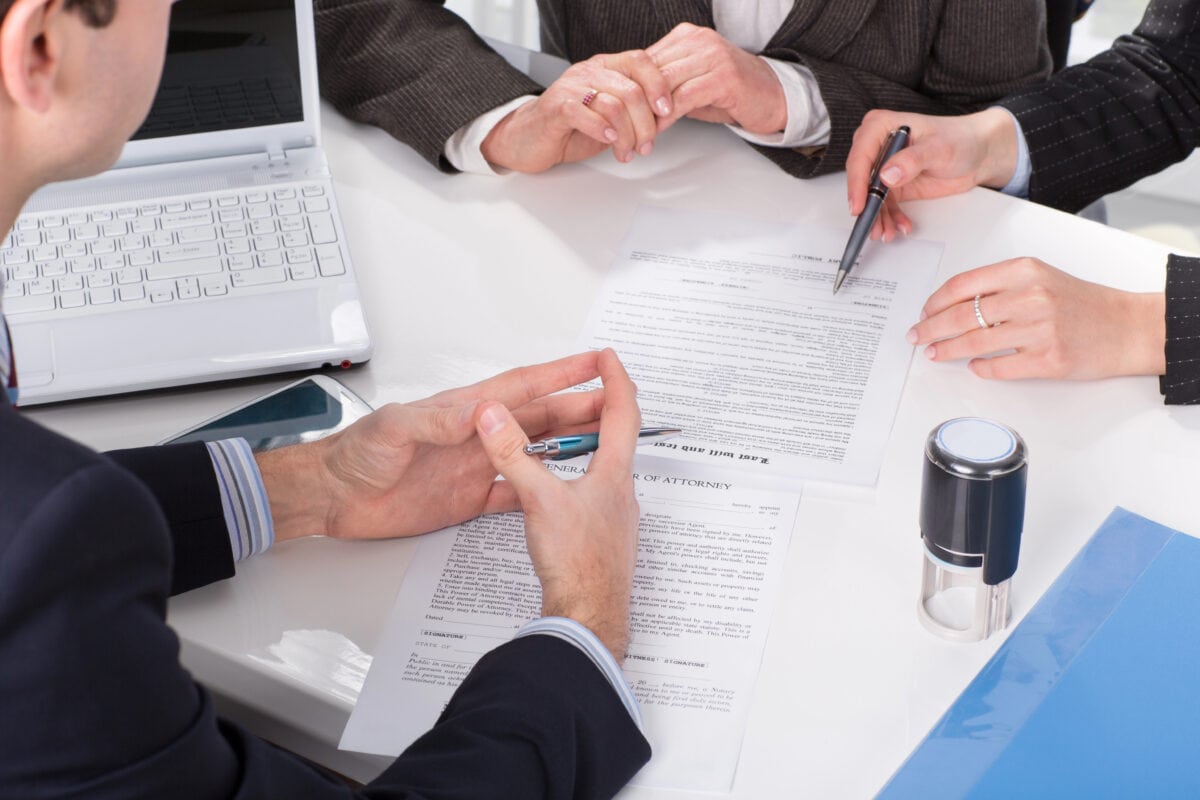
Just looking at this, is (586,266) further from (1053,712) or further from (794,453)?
(1053,712)

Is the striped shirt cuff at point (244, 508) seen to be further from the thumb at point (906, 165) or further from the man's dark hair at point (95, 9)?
the thumb at point (906, 165)

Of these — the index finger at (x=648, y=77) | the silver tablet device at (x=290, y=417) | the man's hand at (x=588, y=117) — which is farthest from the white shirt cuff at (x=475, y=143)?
the silver tablet device at (x=290, y=417)

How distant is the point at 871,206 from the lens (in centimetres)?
123

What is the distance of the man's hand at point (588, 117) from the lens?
1310 millimetres

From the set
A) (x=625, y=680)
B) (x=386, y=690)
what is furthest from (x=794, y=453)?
(x=386, y=690)

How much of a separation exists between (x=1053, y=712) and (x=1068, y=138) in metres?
0.79

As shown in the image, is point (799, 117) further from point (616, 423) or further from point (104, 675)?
point (104, 675)

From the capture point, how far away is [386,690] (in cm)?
87

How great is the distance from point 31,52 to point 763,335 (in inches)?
27.4

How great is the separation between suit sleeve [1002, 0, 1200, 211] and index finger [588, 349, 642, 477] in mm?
633

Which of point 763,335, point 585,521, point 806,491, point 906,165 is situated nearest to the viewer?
point 585,521

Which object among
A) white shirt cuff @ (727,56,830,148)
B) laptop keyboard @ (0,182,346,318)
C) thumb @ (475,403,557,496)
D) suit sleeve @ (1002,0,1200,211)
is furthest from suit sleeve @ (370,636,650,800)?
suit sleeve @ (1002,0,1200,211)

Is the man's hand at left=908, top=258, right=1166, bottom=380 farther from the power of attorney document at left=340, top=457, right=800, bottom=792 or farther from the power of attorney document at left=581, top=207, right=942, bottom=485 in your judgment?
the power of attorney document at left=340, top=457, right=800, bottom=792

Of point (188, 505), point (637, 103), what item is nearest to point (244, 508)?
point (188, 505)
